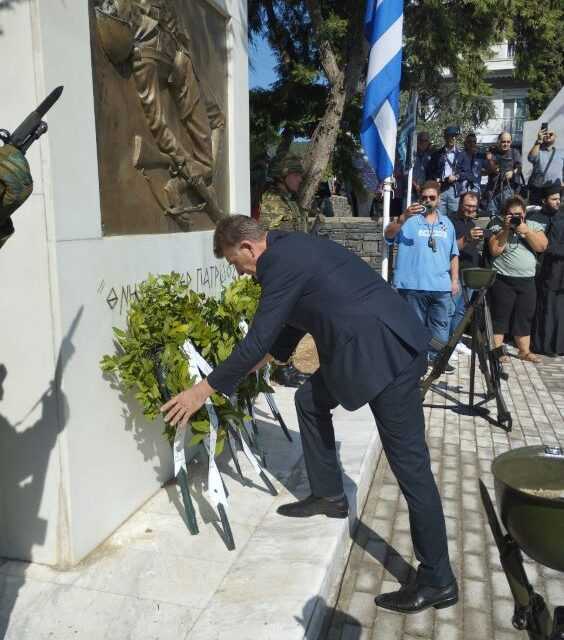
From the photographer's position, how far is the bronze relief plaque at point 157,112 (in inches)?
111

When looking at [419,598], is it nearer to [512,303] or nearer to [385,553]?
[385,553]

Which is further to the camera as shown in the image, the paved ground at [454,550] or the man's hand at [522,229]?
Answer: the man's hand at [522,229]

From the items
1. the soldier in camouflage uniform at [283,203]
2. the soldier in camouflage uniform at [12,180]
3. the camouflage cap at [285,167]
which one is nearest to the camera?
the soldier in camouflage uniform at [12,180]

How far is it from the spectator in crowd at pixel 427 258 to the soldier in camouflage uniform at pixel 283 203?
2.31 meters

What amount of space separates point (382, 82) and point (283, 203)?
241cm

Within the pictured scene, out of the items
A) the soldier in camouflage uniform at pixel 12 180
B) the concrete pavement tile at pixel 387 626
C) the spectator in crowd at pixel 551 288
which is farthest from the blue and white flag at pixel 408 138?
the soldier in camouflage uniform at pixel 12 180

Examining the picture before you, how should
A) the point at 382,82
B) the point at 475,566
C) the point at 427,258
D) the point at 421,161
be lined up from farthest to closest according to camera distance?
the point at 421,161
the point at 382,82
the point at 427,258
the point at 475,566

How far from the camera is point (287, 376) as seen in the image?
5566 mm

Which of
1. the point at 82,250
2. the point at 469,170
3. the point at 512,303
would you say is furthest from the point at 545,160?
the point at 82,250

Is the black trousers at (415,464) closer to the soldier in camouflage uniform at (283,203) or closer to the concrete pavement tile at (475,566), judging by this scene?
the concrete pavement tile at (475,566)

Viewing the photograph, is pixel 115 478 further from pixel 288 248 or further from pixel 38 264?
pixel 288 248

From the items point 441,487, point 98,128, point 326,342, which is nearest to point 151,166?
point 98,128

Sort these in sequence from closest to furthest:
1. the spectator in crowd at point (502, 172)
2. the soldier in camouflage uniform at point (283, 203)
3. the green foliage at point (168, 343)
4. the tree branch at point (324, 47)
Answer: the green foliage at point (168, 343)
the soldier in camouflage uniform at point (283, 203)
the spectator in crowd at point (502, 172)
the tree branch at point (324, 47)

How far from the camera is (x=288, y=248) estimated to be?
250 cm
